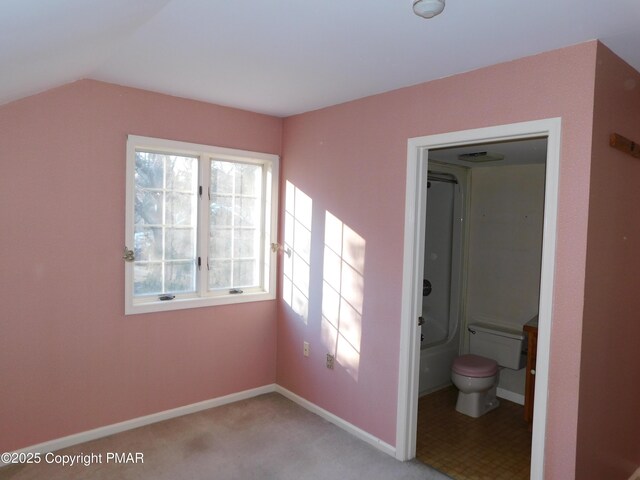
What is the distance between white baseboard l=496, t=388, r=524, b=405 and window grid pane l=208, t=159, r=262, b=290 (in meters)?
2.34

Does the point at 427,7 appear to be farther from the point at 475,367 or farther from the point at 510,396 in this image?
the point at 510,396

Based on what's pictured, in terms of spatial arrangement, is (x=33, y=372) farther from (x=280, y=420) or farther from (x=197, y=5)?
(x=197, y=5)

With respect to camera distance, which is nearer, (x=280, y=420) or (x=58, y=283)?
(x=58, y=283)

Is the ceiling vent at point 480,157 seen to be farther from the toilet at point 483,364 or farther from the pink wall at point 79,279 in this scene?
the pink wall at point 79,279

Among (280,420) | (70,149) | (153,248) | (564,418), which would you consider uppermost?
(70,149)

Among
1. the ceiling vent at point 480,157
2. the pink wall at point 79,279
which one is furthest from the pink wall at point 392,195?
the ceiling vent at point 480,157

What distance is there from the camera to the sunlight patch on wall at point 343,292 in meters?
3.21

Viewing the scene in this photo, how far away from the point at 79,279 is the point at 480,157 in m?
3.06

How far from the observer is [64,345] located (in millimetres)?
2904

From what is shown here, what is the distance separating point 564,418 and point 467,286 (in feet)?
7.64

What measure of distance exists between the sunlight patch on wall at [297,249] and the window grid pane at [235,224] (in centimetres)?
26

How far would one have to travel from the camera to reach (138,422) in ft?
10.7

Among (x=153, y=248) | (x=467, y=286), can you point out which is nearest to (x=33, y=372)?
(x=153, y=248)

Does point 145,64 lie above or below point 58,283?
above
